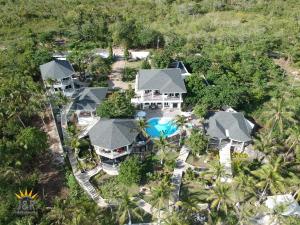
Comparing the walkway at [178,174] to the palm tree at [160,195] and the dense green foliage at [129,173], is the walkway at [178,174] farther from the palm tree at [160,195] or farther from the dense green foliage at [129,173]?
the dense green foliage at [129,173]

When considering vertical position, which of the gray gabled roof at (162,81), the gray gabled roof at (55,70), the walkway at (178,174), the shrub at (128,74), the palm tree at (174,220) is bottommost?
the walkway at (178,174)

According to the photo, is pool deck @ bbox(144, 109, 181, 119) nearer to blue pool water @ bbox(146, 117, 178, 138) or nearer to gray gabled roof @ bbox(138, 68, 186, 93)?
blue pool water @ bbox(146, 117, 178, 138)

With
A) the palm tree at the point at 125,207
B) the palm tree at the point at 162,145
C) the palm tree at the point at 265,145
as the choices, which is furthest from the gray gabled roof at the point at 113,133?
the palm tree at the point at 265,145

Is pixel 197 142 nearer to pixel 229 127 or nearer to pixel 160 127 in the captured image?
pixel 229 127

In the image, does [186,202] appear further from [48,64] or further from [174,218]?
[48,64]

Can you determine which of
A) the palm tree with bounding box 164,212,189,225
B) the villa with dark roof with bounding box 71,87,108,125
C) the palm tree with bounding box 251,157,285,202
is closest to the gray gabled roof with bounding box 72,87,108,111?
the villa with dark roof with bounding box 71,87,108,125

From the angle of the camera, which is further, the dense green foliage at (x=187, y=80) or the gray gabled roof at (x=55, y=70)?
the gray gabled roof at (x=55, y=70)

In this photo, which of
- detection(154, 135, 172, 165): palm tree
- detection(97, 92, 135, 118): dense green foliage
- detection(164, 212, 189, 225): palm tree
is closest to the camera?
detection(164, 212, 189, 225): palm tree

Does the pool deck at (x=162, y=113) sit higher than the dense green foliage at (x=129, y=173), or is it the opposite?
the pool deck at (x=162, y=113)
